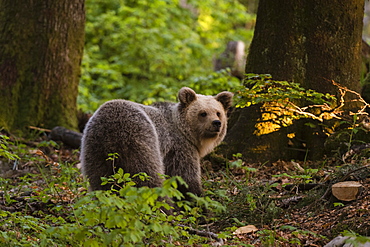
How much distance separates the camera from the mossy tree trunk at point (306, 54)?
680cm

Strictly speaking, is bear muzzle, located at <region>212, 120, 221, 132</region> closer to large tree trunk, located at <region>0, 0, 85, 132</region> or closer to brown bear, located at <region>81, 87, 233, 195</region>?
brown bear, located at <region>81, 87, 233, 195</region>

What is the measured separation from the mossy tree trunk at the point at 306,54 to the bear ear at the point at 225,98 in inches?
21.8

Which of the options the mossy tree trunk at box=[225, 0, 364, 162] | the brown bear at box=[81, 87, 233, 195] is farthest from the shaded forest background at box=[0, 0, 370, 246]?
the brown bear at box=[81, 87, 233, 195]

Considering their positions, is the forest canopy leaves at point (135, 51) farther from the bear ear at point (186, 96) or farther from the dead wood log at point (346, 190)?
the dead wood log at point (346, 190)

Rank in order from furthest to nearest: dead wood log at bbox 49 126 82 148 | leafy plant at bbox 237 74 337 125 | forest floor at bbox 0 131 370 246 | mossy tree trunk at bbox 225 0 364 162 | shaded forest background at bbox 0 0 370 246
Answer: dead wood log at bbox 49 126 82 148 < mossy tree trunk at bbox 225 0 364 162 < leafy plant at bbox 237 74 337 125 < forest floor at bbox 0 131 370 246 < shaded forest background at bbox 0 0 370 246

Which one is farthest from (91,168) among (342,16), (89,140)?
(342,16)

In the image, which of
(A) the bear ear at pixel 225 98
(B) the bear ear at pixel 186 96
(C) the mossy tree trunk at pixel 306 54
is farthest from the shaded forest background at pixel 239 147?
(B) the bear ear at pixel 186 96

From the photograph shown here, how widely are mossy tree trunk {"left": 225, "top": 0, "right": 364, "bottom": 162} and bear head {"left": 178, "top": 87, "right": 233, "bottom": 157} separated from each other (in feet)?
2.66

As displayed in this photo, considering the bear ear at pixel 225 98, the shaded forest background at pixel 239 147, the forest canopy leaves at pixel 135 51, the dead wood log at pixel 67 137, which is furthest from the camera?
the forest canopy leaves at pixel 135 51

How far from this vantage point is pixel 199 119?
6.45 meters

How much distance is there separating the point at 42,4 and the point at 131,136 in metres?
4.59

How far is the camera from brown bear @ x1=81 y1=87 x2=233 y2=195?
5.26 m

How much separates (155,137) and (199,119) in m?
0.96

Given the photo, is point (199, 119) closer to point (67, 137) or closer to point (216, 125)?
point (216, 125)
